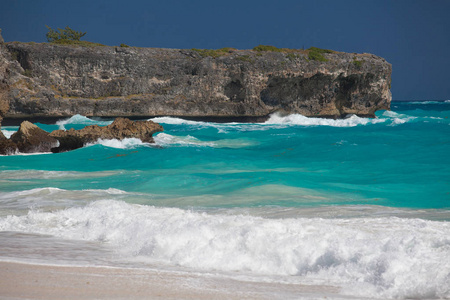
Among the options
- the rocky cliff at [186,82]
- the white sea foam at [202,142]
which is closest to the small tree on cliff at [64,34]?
the rocky cliff at [186,82]

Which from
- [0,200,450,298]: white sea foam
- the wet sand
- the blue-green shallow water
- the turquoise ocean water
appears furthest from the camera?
the blue-green shallow water

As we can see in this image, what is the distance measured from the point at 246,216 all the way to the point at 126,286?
238 cm

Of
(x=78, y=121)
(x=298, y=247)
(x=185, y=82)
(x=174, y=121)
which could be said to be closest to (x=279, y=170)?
(x=298, y=247)

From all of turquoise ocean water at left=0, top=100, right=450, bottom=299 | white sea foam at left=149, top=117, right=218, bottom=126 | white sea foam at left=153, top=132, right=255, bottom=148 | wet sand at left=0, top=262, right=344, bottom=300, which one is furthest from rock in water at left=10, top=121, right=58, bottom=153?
white sea foam at left=149, top=117, right=218, bottom=126

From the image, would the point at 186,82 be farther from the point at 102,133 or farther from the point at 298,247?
the point at 298,247

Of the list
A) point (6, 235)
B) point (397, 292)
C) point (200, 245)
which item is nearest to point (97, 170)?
point (6, 235)

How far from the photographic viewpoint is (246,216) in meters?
5.41

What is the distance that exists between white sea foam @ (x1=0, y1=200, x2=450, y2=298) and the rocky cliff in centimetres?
3251

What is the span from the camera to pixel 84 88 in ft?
123

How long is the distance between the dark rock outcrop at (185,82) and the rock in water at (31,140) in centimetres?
1834

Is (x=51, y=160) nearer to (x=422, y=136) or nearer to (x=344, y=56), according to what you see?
(x=422, y=136)

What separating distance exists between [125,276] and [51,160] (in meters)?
12.7

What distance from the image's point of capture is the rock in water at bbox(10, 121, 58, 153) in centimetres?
1702

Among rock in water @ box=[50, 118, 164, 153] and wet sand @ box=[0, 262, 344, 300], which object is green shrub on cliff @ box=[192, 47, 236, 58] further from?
wet sand @ box=[0, 262, 344, 300]
